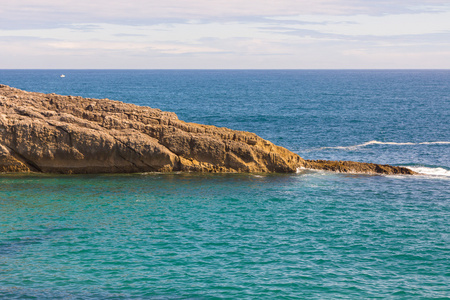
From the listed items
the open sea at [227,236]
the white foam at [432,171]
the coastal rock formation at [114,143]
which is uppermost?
the coastal rock formation at [114,143]

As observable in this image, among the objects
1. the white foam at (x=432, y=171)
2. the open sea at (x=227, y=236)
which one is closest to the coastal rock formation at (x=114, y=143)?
the open sea at (x=227, y=236)

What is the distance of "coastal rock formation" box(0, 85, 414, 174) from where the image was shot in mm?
41875

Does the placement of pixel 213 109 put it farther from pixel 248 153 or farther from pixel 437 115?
pixel 248 153

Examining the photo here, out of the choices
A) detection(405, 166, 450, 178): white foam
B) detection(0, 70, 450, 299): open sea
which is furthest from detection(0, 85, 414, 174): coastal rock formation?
detection(405, 166, 450, 178): white foam

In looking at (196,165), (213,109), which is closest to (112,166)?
(196,165)

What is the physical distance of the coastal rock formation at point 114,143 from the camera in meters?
41.9

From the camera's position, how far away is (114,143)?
138ft

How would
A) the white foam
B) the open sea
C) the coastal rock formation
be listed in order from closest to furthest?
the open sea → the coastal rock formation → the white foam

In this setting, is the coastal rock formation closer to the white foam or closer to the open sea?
the open sea

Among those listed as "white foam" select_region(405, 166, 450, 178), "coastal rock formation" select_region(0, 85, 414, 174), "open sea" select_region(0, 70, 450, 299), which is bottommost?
"open sea" select_region(0, 70, 450, 299)

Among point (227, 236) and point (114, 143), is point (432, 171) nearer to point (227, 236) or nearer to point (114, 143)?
point (227, 236)

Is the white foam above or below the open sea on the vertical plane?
above

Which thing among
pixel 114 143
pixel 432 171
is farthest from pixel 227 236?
pixel 432 171

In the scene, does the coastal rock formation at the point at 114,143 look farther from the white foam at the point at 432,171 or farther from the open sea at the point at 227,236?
the white foam at the point at 432,171
